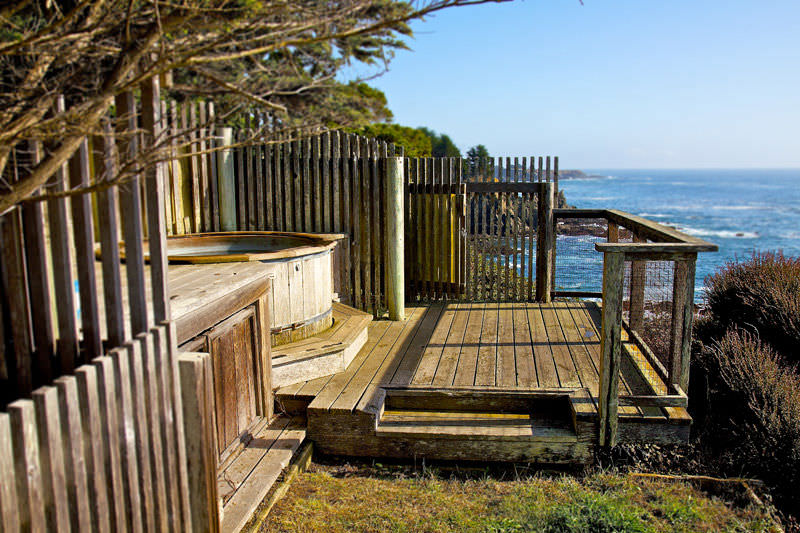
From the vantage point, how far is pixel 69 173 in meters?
2.39

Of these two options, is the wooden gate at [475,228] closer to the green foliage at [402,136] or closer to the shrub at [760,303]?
the shrub at [760,303]

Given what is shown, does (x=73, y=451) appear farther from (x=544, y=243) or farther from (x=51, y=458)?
(x=544, y=243)

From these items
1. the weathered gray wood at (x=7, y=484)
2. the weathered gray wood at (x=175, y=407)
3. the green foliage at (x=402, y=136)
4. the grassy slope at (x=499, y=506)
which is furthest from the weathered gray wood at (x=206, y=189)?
the green foliage at (x=402, y=136)

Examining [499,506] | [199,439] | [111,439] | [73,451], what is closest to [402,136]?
[499,506]

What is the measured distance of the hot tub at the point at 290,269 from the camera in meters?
5.17

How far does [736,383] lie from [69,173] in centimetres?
519

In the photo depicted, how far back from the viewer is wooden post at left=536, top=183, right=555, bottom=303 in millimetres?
8039

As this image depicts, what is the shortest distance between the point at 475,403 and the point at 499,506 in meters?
1.11

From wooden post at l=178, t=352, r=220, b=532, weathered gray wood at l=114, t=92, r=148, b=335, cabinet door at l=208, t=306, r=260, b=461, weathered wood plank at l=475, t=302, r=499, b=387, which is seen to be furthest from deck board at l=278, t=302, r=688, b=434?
→ weathered gray wood at l=114, t=92, r=148, b=335

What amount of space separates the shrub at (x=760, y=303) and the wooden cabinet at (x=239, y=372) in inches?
175

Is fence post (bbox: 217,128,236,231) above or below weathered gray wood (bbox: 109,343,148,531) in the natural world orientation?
above

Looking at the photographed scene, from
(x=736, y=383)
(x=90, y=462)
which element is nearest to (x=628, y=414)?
(x=736, y=383)

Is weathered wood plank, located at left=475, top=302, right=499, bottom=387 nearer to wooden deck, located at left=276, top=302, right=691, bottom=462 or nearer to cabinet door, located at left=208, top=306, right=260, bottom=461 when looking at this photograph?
wooden deck, located at left=276, top=302, right=691, bottom=462

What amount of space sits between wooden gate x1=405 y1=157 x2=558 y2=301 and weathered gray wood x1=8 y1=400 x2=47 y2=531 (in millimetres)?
6342
